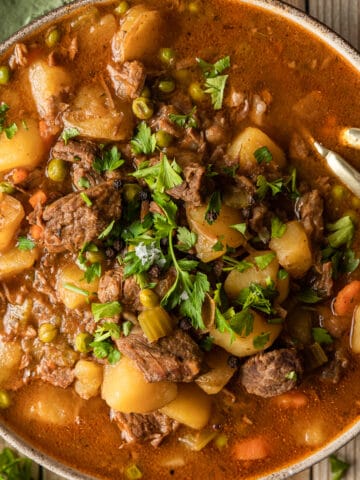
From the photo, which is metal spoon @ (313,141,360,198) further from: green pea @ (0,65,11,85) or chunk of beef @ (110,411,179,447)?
green pea @ (0,65,11,85)

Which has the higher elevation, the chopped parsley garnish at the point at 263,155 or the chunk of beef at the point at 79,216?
the chunk of beef at the point at 79,216

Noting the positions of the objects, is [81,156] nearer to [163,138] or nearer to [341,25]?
[163,138]

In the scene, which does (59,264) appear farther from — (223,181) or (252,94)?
(252,94)

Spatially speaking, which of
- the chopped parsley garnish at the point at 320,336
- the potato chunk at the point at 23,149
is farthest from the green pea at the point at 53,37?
the chopped parsley garnish at the point at 320,336

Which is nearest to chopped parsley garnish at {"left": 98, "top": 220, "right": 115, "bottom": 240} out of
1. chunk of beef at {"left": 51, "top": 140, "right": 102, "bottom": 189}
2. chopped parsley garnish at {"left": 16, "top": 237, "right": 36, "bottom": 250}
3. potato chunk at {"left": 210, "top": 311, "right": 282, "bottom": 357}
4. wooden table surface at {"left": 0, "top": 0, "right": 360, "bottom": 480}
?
chunk of beef at {"left": 51, "top": 140, "right": 102, "bottom": 189}

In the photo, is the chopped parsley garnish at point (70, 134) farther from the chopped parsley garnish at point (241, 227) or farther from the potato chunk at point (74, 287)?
the chopped parsley garnish at point (241, 227)
